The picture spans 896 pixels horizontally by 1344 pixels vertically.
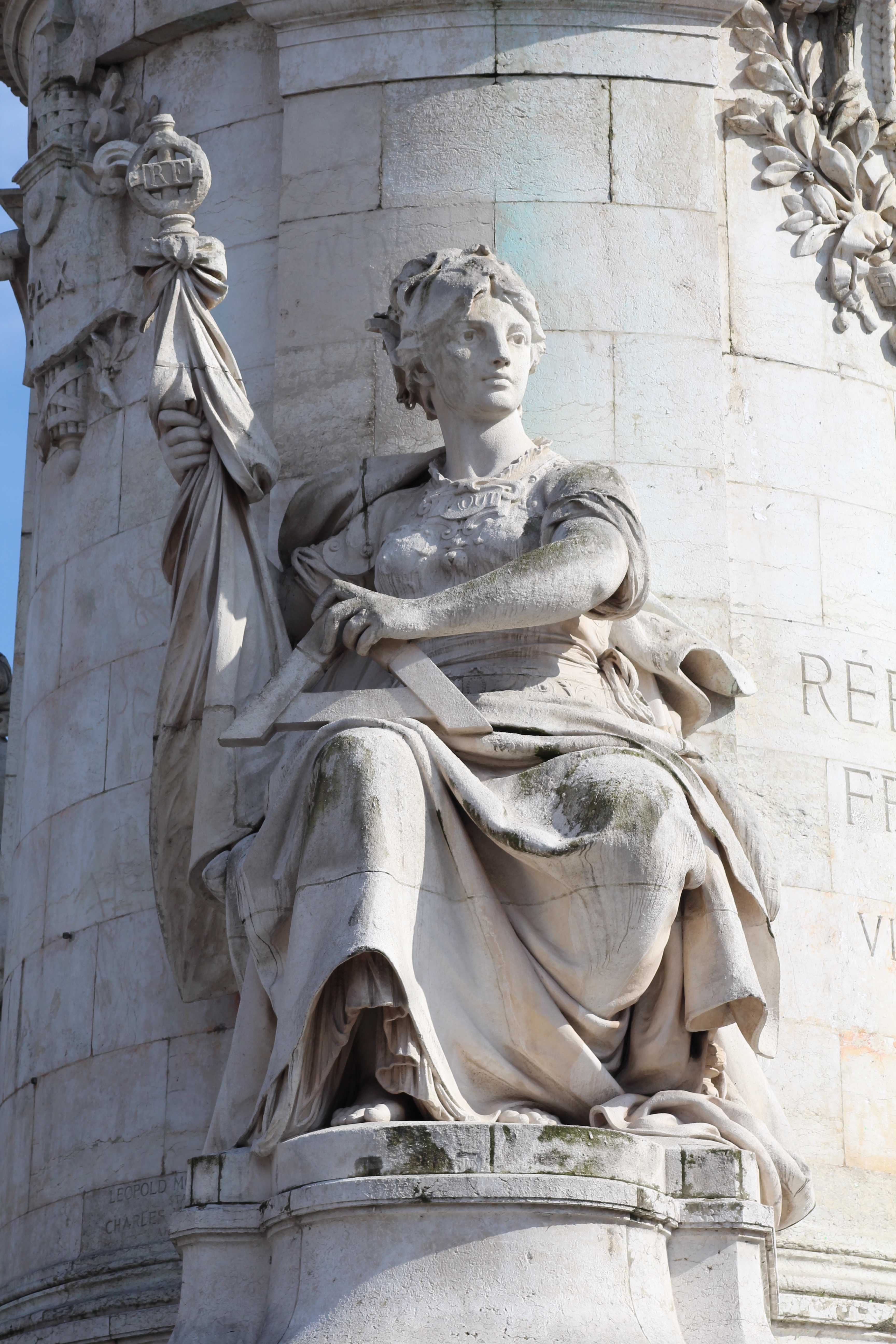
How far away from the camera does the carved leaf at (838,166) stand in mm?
12820

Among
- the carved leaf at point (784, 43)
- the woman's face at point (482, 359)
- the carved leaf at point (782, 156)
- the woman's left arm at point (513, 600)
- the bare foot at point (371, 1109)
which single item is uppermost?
the carved leaf at point (784, 43)

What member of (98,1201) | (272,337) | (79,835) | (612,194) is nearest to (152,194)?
(272,337)

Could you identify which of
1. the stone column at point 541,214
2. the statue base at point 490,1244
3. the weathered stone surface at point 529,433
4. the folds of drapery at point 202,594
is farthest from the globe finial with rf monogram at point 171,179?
the statue base at point 490,1244

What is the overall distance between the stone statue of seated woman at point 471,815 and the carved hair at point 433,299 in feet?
0.04

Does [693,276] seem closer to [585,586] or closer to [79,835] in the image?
[585,586]

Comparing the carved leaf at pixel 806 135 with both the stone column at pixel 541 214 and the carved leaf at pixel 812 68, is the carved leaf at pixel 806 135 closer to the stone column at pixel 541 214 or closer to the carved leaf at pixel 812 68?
the carved leaf at pixel 812 68

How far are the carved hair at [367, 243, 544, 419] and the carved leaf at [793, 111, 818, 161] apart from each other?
2.11m

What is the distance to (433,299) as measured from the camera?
1116 cm

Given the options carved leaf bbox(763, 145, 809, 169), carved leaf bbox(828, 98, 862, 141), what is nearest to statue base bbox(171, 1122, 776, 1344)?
carved leaf bbox(763, 145, 809, 169)

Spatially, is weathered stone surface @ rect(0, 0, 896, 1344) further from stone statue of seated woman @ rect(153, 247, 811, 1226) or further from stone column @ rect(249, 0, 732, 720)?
stone statue of seated woman @ rect(153, 247, 811, 1226)

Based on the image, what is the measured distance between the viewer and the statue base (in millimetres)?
8898

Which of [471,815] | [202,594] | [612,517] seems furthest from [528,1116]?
[202,594]

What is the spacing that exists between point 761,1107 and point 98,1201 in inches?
128

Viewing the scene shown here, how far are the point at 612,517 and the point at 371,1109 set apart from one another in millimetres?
2697
